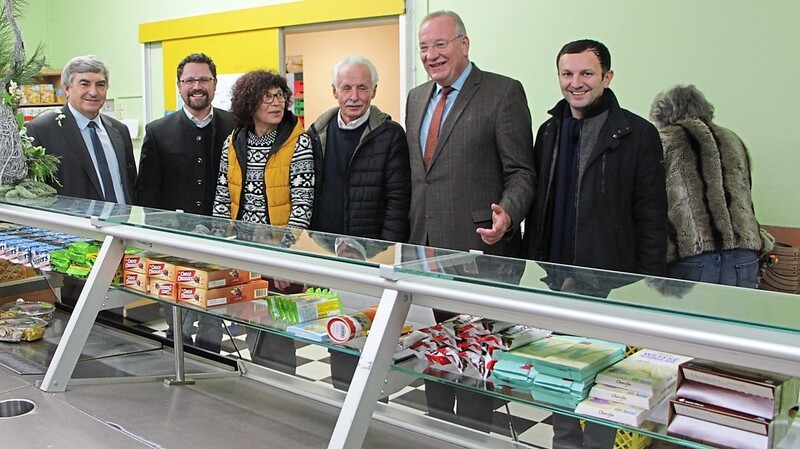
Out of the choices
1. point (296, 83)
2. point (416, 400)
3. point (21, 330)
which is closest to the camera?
point (416, 400)

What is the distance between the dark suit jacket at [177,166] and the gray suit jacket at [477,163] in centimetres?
127

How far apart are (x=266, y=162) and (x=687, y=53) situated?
235cm

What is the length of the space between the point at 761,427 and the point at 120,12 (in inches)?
270

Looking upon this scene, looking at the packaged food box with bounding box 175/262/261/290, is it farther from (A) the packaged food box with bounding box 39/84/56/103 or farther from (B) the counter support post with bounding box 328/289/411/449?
(A) the packaged food box with bounding box 39/84/56/103

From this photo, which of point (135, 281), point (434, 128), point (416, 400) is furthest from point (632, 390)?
point (434, 128)

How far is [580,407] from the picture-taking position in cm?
127

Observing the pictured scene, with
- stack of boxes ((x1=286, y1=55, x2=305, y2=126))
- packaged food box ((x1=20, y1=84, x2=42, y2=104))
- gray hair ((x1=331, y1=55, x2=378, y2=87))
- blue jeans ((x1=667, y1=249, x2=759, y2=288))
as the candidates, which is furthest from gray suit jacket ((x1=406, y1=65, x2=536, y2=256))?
packaged food box ((x1=20, y1=84, x2=42, y2=104))

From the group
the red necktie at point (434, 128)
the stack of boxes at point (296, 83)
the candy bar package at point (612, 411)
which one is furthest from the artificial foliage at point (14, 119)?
the stack of boxes at point (296, 83)

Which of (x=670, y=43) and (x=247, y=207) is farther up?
(x=670, y=43)

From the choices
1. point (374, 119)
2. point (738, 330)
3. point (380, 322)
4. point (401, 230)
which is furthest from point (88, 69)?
point (738, 330)

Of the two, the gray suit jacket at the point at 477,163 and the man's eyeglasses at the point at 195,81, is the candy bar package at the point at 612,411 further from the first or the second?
the man's eyeglasses at the point at 195,81

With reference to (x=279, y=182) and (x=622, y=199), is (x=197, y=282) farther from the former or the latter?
(x=622, y=199)

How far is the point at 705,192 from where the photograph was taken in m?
2.69

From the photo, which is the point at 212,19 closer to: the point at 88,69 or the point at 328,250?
the point at 88,69
